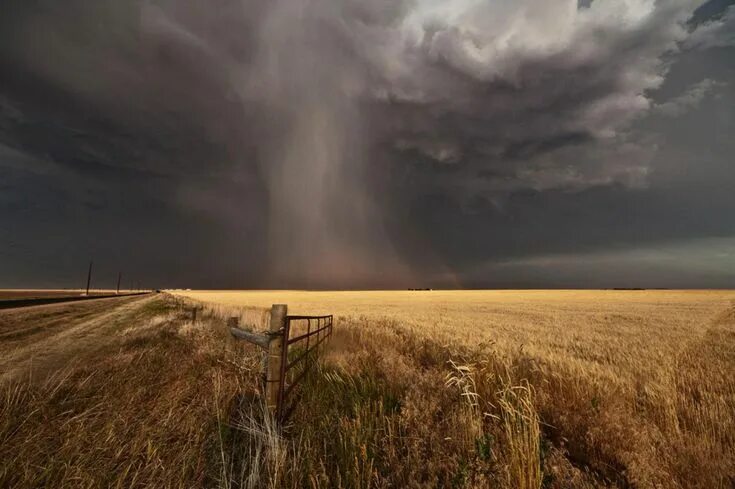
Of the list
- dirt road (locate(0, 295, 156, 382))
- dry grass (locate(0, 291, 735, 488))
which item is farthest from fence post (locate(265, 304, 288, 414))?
dirt road (locate(0, 295, 156, 382))

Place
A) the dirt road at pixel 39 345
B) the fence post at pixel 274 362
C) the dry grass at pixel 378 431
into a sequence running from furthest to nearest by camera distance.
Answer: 1. the dirt road at pixel 39 345
2. the fence post at pixel 274 362
3. the dry grass at pixel 378 431

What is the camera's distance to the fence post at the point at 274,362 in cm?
513

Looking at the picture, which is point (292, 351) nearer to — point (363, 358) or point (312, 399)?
point (363, 358)

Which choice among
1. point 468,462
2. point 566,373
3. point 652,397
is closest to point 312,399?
point 468,462

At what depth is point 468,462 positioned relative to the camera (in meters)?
3.58

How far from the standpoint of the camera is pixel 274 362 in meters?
5.23

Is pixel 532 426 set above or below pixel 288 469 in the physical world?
above

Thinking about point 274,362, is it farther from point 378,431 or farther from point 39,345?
point 39,345

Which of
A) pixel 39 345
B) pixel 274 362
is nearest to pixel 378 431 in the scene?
pixel 274 362

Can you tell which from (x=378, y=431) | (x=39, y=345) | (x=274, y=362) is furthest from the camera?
(x=39, y=345)

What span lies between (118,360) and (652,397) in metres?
11.6

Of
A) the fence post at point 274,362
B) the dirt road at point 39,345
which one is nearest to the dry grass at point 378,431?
the fence post at point 274,362

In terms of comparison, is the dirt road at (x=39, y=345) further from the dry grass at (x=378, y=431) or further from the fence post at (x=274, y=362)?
the fence post at (x=274, y=362)

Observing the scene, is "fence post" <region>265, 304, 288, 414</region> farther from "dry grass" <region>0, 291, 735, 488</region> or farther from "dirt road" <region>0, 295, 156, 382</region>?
"dirt road" <region>0, 295, 156, 382</region>
